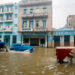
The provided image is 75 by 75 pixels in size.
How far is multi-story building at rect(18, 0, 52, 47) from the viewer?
26.5 metres

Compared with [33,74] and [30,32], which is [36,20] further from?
[33,74]

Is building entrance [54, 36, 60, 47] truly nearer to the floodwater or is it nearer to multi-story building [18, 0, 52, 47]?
multi-story building [18, 0, 52, 47]

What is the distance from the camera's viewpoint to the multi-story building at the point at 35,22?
26484 mm

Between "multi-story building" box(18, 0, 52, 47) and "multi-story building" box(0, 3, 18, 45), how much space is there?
1.68 m

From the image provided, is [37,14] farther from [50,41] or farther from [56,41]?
[56,41]

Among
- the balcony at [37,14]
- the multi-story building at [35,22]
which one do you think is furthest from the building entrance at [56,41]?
the balcony at [37,14]

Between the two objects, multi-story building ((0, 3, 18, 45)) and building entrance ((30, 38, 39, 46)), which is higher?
multi-story building ((0, 3, 18, 45))

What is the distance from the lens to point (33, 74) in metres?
5.09

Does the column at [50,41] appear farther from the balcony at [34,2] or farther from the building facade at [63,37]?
the balcony at [34,2]

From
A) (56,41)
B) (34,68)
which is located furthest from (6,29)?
(34,68)

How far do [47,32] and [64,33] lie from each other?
4339 mm

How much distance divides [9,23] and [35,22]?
8034 mm

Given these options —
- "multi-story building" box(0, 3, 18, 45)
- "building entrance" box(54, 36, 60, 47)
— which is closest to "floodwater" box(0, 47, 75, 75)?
"building entrance" box(54, 36, 60, 47)

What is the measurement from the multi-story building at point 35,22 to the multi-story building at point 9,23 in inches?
66.1
